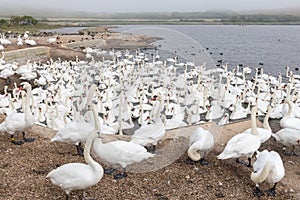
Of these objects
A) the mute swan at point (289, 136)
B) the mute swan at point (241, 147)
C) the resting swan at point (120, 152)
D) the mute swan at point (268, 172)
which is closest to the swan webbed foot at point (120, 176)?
the resting swan at point (120, 152)

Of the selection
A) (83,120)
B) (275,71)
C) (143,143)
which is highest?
(83,120)

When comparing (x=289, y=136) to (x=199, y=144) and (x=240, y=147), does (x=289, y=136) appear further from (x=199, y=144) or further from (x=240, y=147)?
(x=199, y=144)

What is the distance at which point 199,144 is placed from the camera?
8.16 metres

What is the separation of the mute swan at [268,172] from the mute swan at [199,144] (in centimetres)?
125

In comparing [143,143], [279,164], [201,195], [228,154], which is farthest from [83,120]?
[279,164]

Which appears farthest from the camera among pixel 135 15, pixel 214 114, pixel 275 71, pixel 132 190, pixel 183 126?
pixel 275 71

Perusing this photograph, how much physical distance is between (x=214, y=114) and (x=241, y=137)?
1134mm

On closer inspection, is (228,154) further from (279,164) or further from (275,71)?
(275,71)

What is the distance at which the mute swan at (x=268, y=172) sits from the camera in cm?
701

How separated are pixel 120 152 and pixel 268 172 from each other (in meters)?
3.04

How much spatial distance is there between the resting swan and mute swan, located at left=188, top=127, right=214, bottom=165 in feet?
4.68

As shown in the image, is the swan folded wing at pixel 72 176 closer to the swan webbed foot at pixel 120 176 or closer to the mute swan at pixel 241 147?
the swan webbed foot at pixel 120 176

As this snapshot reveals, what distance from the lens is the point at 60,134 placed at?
27.7 ft

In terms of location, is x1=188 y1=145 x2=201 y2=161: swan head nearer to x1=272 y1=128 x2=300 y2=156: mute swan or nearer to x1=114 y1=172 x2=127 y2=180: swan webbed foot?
x1=114 y1=172 x2=127 y2=180: swan webbed foot
